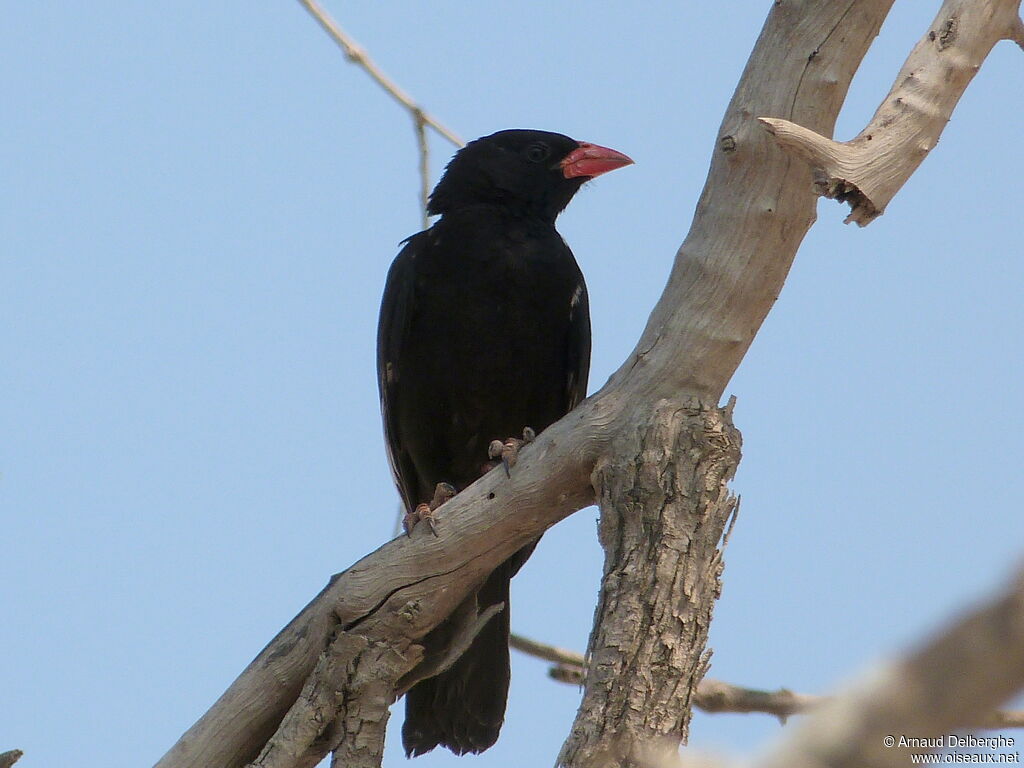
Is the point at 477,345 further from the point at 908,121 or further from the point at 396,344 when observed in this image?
the point at 908,121

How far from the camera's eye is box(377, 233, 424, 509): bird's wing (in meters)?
4.77

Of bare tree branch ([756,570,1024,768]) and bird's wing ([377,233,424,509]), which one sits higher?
bird's wing ([377,233,424,509])

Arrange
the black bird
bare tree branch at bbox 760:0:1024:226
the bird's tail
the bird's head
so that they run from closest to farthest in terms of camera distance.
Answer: bare tree branch at bbox 760:0:1024:226 < the bird's tail < the black bird < the bird's head

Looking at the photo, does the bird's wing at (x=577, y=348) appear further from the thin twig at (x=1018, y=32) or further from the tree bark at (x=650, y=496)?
the thin twig at (x=1018, y=32)

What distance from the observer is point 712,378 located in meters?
3.55

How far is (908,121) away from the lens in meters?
3.36

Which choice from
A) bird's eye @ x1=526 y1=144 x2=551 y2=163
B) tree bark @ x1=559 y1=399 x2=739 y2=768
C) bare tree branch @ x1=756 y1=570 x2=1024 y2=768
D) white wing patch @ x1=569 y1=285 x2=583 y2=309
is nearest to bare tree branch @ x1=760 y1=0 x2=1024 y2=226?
tree bark @ x1=559 y1=399 x2=739 y2=768

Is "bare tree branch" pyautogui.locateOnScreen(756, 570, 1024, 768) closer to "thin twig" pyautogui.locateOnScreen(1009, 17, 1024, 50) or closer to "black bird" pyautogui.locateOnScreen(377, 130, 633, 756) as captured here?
"thin twig" pyautogui.locateOnScreen(1009, 17, 1024, 50)

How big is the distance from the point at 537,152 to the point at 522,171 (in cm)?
16

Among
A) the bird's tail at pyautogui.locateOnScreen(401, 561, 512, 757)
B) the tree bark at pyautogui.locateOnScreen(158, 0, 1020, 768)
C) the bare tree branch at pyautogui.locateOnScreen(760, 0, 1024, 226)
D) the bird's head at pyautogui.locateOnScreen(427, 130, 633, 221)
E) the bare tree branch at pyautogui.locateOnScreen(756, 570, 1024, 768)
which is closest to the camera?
the bare tree branch at pyautogui.locateOnScreen(756, 570, 1024, 768)

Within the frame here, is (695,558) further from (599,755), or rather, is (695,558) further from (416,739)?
(416,739)

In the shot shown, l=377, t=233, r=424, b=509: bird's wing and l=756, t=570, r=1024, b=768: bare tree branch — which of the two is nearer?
l=756, t=570, r=1024, b=768: bare tree branch

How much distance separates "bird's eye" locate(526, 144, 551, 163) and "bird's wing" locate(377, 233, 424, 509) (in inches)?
28.1

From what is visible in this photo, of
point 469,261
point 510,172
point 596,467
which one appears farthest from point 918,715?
point 510,172
